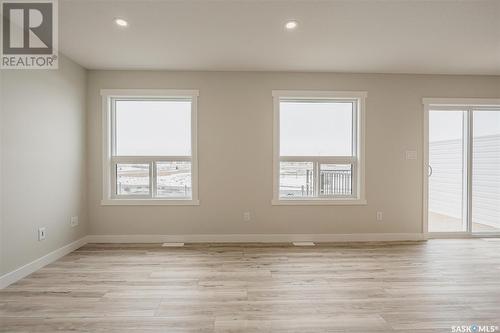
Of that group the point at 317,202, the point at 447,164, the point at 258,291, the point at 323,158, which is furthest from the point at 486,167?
the point at 258,291

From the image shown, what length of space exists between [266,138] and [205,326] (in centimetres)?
280

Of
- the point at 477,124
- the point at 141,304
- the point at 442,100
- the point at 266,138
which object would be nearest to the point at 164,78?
the point at 266,138

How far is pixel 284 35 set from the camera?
10.2 feet

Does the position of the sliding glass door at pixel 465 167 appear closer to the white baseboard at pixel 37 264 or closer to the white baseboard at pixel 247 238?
the white baseboard at pixel 247 238

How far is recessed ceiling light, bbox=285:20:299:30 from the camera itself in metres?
2.86

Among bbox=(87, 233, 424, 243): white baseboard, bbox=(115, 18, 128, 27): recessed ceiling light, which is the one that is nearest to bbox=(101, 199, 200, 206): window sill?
bbox=(87, 233, 424, 243): white baseboard

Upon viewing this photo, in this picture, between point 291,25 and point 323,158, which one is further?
point 323,158

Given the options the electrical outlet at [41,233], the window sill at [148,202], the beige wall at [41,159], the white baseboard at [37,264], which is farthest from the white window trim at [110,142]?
the electrical outlet at [41,233]

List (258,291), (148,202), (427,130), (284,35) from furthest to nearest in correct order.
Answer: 1. (427,130)
2. (148,202)
3. (284,35)
4. (258,291)

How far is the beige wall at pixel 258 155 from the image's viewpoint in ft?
14.0

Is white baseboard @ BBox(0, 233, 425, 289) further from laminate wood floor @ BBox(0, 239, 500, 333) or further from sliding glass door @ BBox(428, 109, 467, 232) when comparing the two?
sliding glass door @ BBox(428, 109, 467, 232)

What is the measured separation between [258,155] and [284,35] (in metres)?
1.77

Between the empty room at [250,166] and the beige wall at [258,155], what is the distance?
0.10 ft

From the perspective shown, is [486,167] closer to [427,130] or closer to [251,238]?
[427,130]
